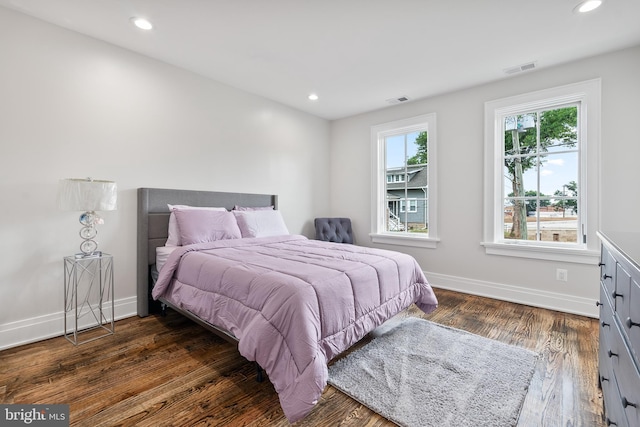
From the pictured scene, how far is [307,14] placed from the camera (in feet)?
7.40

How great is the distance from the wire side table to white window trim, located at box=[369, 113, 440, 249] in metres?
3.36

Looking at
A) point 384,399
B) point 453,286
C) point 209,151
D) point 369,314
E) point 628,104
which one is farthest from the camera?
point 453,286

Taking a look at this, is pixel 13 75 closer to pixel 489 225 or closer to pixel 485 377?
pixel 485 377

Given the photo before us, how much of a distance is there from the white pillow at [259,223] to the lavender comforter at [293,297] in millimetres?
484

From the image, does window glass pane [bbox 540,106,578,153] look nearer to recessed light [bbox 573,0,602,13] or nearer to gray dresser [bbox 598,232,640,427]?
recessed light [bbox 573,0,602,13]

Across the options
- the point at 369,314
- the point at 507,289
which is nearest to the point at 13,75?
the point at 369,314

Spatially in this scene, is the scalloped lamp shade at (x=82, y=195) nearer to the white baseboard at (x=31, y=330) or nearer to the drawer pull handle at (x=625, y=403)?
the white baseboard at (x=31, y=330)

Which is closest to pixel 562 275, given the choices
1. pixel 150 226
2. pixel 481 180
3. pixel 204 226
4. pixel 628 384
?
pixel 481 180

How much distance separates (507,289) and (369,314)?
225cm

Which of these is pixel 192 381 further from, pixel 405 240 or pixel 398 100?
pixel 398 100

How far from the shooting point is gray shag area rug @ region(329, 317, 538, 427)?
152 centimetres

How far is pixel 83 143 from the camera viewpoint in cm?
259

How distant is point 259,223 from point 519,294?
3.03 meters

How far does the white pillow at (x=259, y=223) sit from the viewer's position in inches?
130
